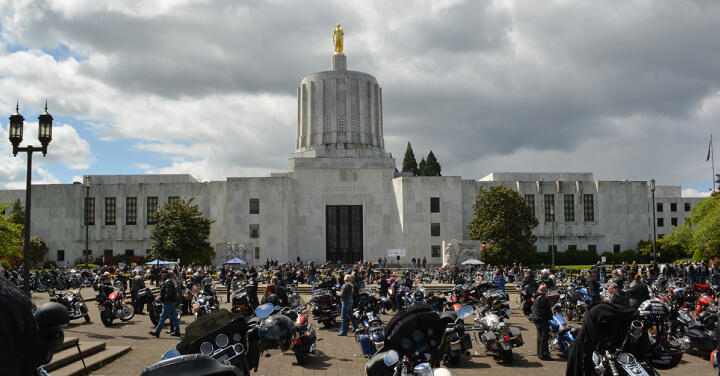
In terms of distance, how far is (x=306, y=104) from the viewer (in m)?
56.0

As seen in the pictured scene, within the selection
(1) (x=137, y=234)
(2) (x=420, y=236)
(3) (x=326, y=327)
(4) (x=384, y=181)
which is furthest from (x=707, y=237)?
(1) (x=137, y=234)

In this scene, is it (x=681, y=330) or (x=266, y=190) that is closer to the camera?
(x=681, y=330)

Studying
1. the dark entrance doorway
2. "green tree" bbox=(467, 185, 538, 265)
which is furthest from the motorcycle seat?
the dark entrance doorway

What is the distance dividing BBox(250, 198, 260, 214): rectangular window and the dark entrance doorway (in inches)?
246

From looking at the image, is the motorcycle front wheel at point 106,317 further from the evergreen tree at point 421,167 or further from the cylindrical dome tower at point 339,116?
the evergreen tree at point 421,167

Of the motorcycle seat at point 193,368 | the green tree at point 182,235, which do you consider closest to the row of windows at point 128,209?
the green tree at point 182,235

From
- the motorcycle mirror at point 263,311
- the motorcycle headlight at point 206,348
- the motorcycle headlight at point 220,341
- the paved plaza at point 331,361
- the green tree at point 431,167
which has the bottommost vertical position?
the paved plaza at point 331,361

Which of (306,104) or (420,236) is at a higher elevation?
(306,104)

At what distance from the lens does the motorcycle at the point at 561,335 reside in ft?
36.6

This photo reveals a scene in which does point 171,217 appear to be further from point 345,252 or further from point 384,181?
point 384,181

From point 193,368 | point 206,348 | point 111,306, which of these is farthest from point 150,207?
point 193,368

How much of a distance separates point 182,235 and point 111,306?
94.1 feet

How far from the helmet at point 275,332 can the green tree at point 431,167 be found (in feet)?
234

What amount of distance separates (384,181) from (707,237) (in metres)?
25.9
